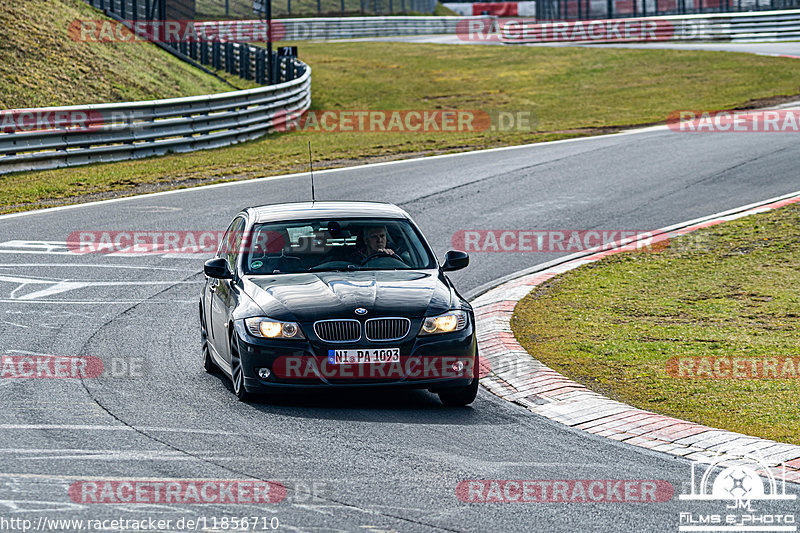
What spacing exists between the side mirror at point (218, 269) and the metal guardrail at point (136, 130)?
13.2 meters

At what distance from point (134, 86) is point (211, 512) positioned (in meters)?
26.8

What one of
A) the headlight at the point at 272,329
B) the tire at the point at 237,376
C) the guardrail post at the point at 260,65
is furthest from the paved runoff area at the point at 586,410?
the guardrail post at the point at 260,65

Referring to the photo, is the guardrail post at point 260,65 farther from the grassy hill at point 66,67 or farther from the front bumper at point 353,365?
the front bumper at point 353,365

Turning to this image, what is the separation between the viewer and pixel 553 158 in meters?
22.6

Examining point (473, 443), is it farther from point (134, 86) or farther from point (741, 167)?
point (134, 86)

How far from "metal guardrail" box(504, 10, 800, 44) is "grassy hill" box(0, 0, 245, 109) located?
23.0m

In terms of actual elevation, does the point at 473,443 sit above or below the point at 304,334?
below

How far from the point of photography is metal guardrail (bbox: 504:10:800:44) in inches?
1879

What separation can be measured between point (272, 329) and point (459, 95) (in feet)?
100

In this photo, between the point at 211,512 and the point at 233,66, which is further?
the point at 233,66

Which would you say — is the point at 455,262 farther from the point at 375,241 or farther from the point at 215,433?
the point at 215,433

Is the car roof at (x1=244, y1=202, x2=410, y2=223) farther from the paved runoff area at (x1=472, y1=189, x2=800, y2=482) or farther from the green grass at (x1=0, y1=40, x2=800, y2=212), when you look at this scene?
the green grass at (x1=0, y1=40, x2=800, y2=212)

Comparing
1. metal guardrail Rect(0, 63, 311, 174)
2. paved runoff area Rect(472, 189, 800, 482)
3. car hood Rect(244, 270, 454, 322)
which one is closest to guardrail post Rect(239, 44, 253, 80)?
metal guardrail Rect(0, 63, 311, 174)

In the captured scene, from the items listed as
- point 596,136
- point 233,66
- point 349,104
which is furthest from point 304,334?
point 233,66
